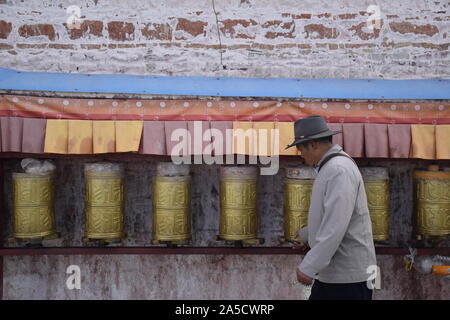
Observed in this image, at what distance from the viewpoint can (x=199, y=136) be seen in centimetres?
337

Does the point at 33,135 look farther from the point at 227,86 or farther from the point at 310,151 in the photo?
the point at 310,151

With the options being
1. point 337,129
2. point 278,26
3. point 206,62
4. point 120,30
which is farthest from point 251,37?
point 337,129

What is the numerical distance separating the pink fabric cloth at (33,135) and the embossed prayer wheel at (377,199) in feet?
7.98

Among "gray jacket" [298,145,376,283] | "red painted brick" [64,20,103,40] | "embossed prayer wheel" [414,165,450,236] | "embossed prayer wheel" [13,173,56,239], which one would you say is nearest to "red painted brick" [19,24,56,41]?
"red painted brick" [64,20,103,40]

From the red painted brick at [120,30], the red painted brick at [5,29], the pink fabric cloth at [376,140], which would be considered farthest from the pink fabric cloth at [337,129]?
the red painted brick at [5,29]

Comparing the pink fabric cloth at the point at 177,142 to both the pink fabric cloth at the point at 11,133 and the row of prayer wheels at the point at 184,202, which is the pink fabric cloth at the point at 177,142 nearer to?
the row of prayer wheels at the point at 184,202

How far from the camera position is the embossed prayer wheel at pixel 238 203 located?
347 cm

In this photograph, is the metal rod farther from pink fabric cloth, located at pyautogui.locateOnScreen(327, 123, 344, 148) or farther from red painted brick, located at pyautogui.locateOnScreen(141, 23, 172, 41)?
red painted brick, located at pyautogui.locateOnScreen(141, 23, 172, 41)

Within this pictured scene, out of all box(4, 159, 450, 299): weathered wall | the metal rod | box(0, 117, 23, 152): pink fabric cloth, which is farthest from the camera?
box(4, 159, 450, 299): weathered wall

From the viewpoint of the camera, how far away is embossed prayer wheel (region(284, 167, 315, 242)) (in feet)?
11.3

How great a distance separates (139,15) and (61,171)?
154 cm

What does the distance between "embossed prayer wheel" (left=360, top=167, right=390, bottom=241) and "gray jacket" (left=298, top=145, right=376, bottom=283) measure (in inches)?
37.6

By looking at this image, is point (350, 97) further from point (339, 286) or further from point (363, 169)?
point (339, 286)

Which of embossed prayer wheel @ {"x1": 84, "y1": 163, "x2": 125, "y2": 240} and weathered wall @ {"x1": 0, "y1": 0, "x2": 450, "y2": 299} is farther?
weathered wall @ {"x1": 0, "y1": 0, "x2": 450, "y2": 299}
